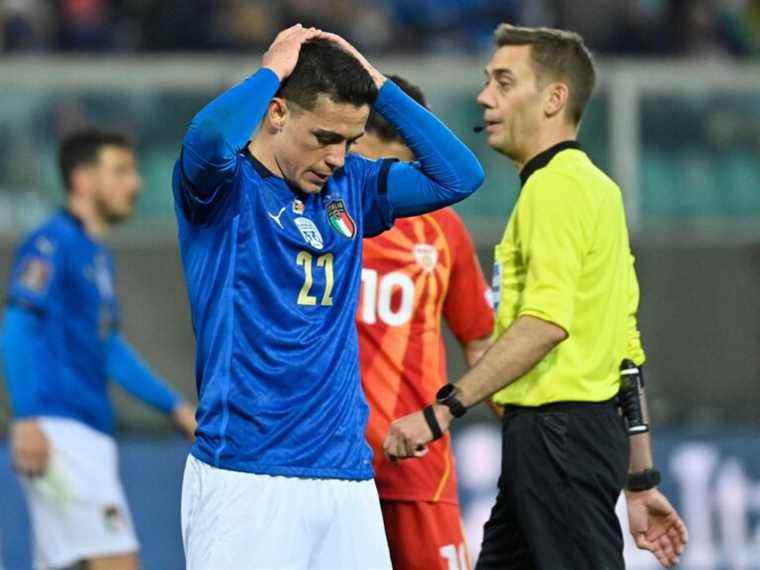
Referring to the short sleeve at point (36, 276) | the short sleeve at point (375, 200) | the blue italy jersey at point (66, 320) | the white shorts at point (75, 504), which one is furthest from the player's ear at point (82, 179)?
the short sleeve at point (375, 200)

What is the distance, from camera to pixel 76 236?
7.99 meters

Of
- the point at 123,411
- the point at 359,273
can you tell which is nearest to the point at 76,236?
the point at 123,411

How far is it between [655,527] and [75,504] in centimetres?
311

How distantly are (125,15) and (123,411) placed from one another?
3550 millimetres

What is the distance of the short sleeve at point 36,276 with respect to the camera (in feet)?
25.5

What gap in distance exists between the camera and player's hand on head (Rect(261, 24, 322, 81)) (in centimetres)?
440

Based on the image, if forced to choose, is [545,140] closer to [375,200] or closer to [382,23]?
[375,200]

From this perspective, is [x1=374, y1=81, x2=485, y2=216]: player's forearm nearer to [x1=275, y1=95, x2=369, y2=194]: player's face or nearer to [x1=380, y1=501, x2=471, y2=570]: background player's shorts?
[x1=275, y1=95, x2=369, y2=194]: player's face

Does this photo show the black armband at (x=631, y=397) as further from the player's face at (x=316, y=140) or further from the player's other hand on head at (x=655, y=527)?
the player's face at (x=316, y=140)

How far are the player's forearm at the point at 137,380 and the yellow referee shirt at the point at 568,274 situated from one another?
2.96 metres

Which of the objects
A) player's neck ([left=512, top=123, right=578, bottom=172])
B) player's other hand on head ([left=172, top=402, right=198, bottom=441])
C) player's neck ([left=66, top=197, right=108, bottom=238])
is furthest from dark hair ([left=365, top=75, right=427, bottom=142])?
player's neck ([left=66, top=197, right=108, bottom=238])

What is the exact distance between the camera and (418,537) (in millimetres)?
5621

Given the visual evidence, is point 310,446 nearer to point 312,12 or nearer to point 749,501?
point 749,501

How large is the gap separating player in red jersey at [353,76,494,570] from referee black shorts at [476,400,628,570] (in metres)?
0.46
